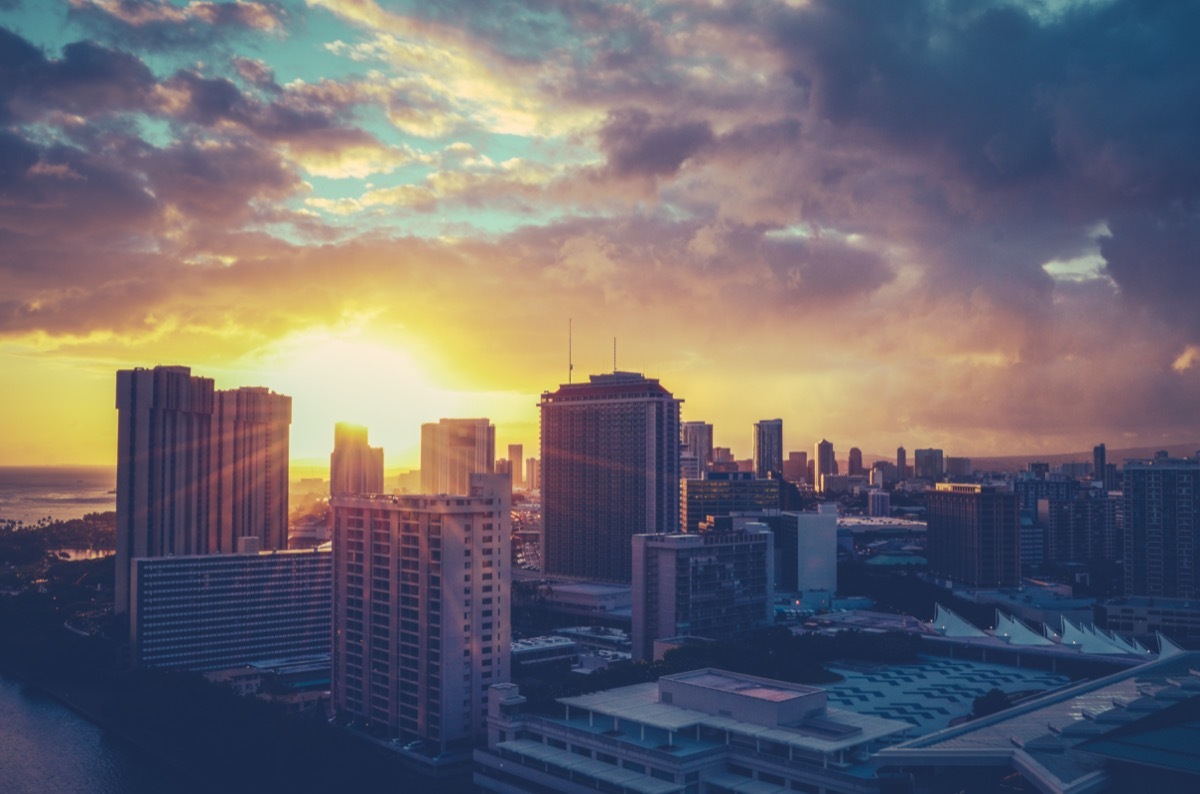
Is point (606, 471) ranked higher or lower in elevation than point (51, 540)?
higher

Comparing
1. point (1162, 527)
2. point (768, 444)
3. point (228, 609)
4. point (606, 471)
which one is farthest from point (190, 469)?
point (768, 444)

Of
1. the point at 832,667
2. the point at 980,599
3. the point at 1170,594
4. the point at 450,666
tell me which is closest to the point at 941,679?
the point at 832,667

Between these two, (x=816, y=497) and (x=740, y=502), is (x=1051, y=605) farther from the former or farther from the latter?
(x=816, y=497)

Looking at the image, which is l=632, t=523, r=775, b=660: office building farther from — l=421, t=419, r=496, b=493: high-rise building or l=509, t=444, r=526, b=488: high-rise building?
l=509, t=444, r=526, b=488: high-rise building

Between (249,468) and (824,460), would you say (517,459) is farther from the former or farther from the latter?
(249,468)

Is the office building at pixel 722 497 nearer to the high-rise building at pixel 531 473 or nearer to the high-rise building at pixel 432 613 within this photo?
the high-rise building at pixel 432 613

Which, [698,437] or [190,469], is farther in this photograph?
[698,437]

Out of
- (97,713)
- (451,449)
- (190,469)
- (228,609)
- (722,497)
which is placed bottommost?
(97,713)

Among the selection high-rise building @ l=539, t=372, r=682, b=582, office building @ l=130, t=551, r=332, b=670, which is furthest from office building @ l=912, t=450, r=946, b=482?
office building @ l=130, t=551, r=332, b=670

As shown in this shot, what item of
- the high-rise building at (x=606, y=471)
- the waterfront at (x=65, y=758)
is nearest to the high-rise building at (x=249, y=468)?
the waterfront at (x=65, y=758)
